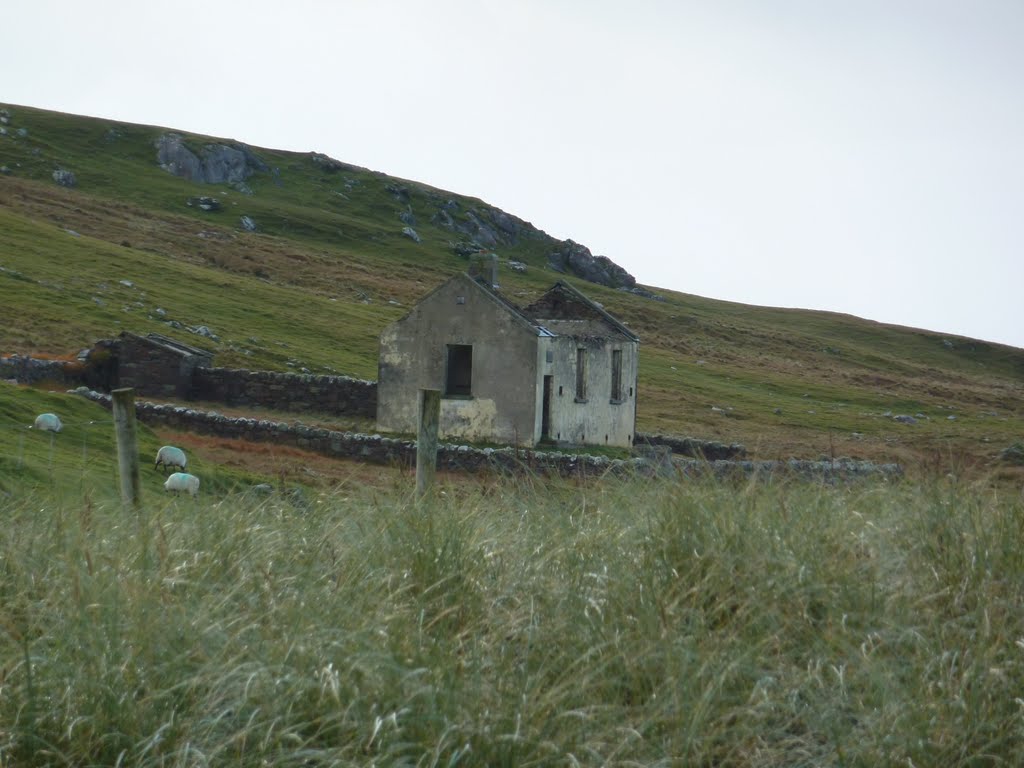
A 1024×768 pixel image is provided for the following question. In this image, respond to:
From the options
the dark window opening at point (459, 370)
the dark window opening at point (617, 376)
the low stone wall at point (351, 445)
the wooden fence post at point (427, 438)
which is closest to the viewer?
the wooden fence post at point (427, 438)

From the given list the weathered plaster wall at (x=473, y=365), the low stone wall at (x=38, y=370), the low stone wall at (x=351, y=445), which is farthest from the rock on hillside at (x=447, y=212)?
the low stone wall at (x=351, y=445)

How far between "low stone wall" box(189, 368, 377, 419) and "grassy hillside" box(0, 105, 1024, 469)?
5.72 metres

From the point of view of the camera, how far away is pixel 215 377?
32.7 meters

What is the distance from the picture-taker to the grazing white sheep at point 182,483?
48.4 feet

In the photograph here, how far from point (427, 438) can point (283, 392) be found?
24.9m

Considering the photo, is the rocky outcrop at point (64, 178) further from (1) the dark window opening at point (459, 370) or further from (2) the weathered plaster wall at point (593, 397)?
(2) the weathered plaster wall at point (593, 397)

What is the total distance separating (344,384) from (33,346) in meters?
9.61

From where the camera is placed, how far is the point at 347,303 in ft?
218

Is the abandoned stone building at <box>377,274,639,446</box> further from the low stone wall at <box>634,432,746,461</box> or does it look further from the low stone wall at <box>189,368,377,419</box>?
the low stone wall at <box>634,432,746,461</box>

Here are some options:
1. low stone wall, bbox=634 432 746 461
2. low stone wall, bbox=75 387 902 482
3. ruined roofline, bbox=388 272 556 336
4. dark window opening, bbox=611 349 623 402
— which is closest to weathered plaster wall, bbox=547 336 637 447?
dark window opening, bbox=611 349 623 402

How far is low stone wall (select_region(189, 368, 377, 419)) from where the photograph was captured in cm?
3259

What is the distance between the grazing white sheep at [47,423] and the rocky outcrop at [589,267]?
11288cm

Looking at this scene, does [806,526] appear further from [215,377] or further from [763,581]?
[215,377]

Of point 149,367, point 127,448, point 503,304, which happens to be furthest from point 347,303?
point 127,448
